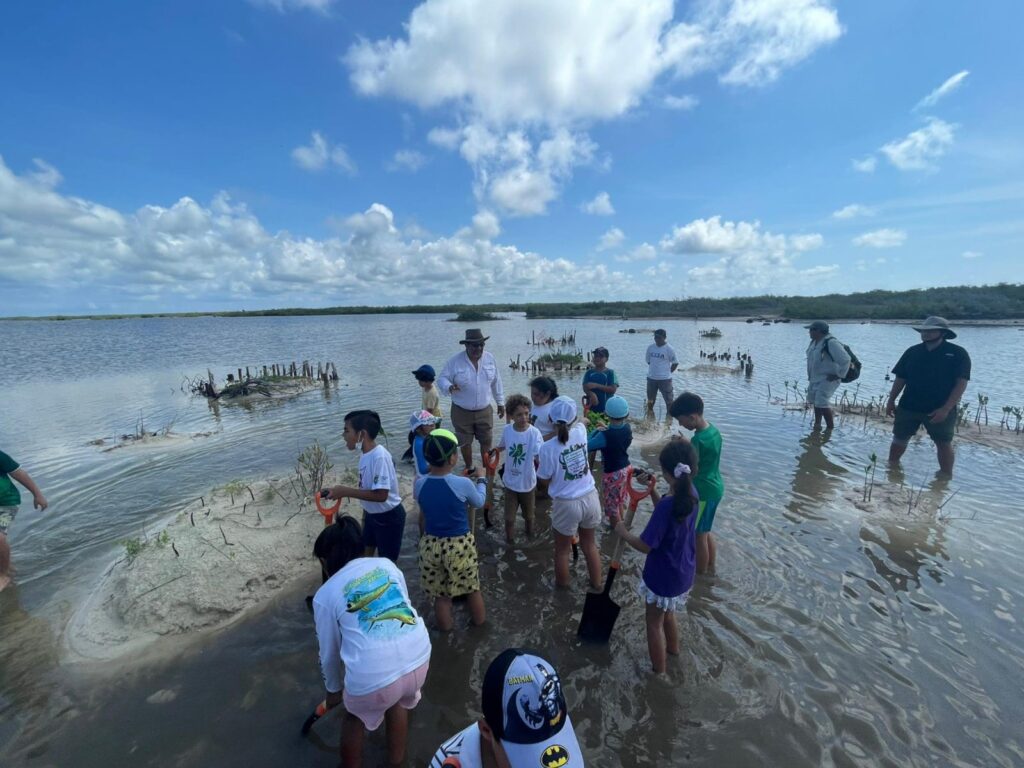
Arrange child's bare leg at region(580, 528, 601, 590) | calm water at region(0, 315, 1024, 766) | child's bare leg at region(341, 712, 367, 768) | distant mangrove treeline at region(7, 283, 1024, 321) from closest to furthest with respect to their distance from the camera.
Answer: child's bare leg at region(341, 712, 367, 768), calm water at region(0, 315, 1024, 766), child's bare leg at region(580, 528, 601, 590), distant mangrove treeline at region(7, 283, 1024, 321)

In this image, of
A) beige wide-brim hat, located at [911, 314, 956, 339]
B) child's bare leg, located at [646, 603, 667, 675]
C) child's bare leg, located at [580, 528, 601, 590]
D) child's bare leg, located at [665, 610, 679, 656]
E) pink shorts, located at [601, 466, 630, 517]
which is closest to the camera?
child's bare leg, located at [646, 603, 667, 675]

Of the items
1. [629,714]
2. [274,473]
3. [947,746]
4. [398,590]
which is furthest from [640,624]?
[274,473]

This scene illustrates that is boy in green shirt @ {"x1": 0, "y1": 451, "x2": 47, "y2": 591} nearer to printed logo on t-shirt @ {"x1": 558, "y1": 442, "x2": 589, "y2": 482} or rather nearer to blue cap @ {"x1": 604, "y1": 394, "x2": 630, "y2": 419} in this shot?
printed logo on t-shirt @ {"x1": 558, "y1": 442, "x2": 589, "y2": 482}

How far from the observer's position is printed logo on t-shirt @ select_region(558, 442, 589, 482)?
14.6ft

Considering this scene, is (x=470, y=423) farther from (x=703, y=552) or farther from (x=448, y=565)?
(x=703, y=552)

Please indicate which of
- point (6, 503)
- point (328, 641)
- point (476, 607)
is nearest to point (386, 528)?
point (476, 607)

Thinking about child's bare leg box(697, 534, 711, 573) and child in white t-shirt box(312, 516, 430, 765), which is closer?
child in white t-shirt box(312, 516, 430, 765)

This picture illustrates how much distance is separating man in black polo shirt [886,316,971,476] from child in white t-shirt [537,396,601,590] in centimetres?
573

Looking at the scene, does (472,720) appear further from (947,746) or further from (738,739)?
(947,746)

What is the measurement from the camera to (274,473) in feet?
28.5

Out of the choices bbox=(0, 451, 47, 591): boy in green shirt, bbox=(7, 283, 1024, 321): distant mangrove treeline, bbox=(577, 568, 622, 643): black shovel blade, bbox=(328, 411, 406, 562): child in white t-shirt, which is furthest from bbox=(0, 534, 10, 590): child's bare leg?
bbox=(7, 283, 1024, 321): distant mangrove treeline

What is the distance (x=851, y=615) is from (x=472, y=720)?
371 cm

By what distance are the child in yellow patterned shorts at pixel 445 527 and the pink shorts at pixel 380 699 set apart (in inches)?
50.2

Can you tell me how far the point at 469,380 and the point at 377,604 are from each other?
464 centimetres
